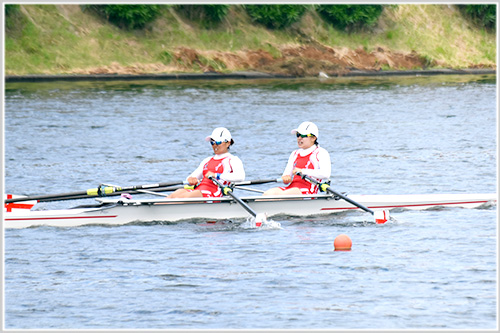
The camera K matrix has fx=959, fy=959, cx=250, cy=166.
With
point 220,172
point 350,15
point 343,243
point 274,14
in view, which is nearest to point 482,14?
point 350,15

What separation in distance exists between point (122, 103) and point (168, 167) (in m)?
15.1

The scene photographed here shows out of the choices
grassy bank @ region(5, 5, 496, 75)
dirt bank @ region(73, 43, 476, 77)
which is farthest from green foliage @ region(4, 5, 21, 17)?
dirt bank @ region(73, 43, 476, 77)

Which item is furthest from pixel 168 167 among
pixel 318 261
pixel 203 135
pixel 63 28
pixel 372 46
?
pixel 372 46

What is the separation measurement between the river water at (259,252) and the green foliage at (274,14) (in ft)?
78.4

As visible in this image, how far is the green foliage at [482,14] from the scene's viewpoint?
61344 mm

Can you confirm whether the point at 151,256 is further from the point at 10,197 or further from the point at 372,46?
the point at 372,46

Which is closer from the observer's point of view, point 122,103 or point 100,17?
point 122,103

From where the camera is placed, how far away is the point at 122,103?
40.1 metres

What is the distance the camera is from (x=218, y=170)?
17.3 meters

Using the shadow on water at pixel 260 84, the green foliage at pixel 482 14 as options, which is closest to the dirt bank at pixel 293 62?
the shadow on water at pixel 260 84

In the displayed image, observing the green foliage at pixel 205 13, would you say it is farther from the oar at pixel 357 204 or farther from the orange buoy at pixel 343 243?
the orange buoy at pixel 343 243

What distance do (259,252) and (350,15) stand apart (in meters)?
42.9

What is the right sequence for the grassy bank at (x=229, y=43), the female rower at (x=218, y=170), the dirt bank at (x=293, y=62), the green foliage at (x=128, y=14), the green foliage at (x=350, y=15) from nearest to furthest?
the female rower at (x=218, y=170)
the grassy bank at (x=229, y=43)
the dirt bank at (x=293, y=62)
the green foliage at (x=128, y=14)
the green foliage at (x=350, y=15)

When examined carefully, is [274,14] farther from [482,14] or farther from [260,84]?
[482,14]
